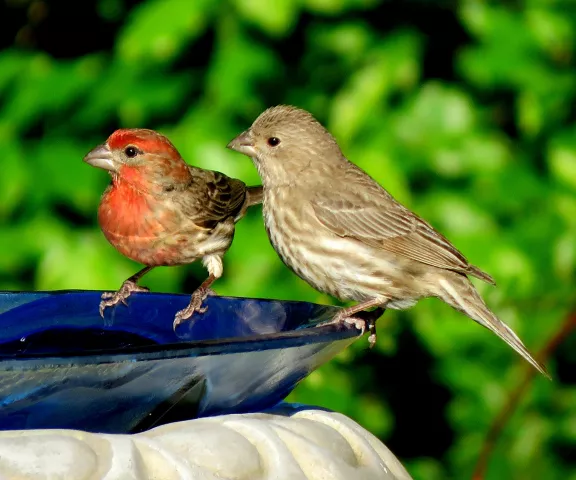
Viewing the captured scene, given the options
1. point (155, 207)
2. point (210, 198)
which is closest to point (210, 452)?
point (155, 207)

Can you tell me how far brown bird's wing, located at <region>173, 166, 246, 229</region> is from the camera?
4.11m

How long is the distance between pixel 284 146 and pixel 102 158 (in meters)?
0.75

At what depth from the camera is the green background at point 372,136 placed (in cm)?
498

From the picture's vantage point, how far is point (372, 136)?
201 inches

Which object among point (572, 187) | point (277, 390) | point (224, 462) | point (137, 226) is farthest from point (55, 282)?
point (224, 462)

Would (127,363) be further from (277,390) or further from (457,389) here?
(457,389)

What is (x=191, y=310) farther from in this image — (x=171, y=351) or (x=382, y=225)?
(x=382, y=225)

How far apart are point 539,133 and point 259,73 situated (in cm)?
134

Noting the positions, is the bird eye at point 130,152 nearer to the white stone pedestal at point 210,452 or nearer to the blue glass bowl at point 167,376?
the blue glass bowl at point 167,376

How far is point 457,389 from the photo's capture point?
5.52 meters

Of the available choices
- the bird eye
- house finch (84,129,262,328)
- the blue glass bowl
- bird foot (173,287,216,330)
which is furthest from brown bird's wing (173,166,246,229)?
the blue glass bowl

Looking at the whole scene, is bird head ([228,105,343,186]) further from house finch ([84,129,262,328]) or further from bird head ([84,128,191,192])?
bird head ([84,128,191,192])

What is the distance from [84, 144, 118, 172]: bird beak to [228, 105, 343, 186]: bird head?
562 mm

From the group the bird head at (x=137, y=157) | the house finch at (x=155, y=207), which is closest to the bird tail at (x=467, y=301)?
the house finch at (x=155, y=207)
